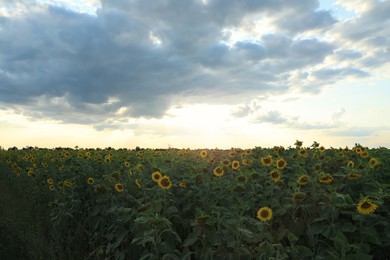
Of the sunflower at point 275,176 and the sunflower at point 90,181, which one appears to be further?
the sunflower at point 90,181

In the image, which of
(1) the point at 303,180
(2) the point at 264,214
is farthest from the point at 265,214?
(1) the point at 303,180

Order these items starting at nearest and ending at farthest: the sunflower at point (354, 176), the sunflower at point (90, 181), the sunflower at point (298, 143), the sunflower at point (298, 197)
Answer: the sunflower at point (298, 197) < the sunflower at point (354, 176) < the sunflower at point (90, 181) < the sunflower at point (298, 143)

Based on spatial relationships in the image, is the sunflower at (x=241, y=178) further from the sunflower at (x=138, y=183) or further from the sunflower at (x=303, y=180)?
the sunflower at (x=138, y=183)

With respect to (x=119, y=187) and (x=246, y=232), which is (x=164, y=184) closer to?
(x=119, y=187)

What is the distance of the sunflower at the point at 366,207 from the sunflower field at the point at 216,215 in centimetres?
1

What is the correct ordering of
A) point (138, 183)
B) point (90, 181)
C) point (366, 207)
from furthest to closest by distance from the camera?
point (90, 181), point (138, 183), point (366, 207)

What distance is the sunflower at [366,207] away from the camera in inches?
171

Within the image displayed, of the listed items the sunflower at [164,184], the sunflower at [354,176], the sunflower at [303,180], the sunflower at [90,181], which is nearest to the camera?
the sunflower at [303,180]

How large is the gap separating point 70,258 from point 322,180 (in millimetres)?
4422

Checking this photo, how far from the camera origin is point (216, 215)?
4723 millimetres

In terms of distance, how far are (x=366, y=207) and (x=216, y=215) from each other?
1.59 meters

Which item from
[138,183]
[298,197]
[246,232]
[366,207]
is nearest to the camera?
[246,232]

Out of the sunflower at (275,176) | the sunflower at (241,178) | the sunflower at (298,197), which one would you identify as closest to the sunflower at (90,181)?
the sunflower at (241,178)

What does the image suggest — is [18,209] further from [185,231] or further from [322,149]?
[322,149]
